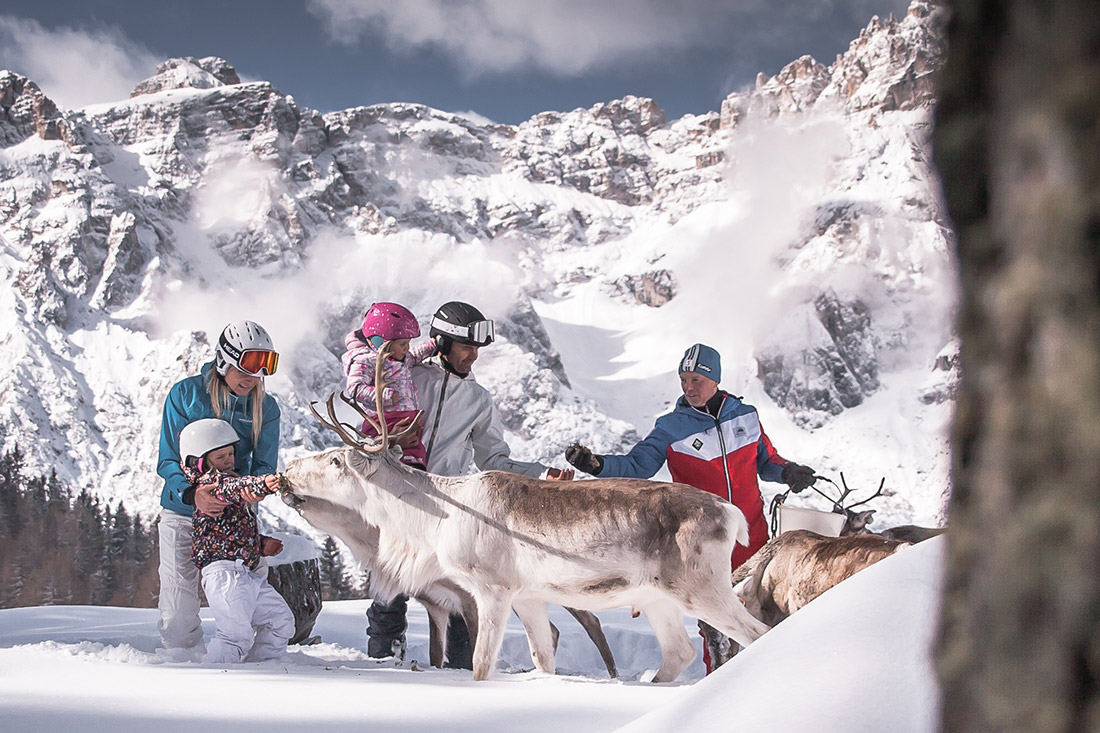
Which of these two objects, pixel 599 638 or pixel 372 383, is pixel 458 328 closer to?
pixel 372 383

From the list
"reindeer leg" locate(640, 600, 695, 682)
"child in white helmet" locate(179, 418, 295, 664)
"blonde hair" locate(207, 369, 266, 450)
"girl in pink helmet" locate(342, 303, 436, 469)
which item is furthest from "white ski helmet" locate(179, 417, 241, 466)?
"reindeer leg" locate(640, 600, 695, 682)

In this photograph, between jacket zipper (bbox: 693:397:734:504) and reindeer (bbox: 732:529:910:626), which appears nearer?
reindeer (bbox: 732:529:910:626)

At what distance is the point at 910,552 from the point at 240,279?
17359cm

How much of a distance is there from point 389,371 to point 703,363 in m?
2.11

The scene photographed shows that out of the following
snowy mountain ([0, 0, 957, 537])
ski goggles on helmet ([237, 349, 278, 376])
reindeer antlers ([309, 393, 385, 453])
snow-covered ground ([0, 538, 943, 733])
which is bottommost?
snow-covered ground ([0, 538, 943, 733])

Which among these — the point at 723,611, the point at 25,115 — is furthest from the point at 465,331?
the point at 25,115

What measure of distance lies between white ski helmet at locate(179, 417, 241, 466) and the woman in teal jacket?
186 millimetres

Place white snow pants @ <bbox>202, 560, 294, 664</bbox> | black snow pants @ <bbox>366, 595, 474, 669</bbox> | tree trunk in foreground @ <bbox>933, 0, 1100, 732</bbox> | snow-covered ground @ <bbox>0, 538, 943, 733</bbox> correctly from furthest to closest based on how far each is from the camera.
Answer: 1. black snow pants @ <bbox>366, 595, 474, 669</bbox>
2. white snow pants @ <bbox>202, 560, 294, 664</bbox>
3. snow-covered ground @ <bbox>0, 538, 943, 733</bbox>
4. tree trunk in foreground @ <bbox>933, 0, 1100, 732</bbox>

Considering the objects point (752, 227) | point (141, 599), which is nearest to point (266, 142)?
point (752, 227)

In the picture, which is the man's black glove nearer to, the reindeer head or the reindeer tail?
the reindeer tail

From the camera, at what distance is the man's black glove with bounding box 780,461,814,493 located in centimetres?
589

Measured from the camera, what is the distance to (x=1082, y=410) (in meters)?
0.56

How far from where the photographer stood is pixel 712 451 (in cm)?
604

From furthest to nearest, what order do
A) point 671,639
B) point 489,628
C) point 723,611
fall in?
point 671,639, point 489,628, point 723,611
